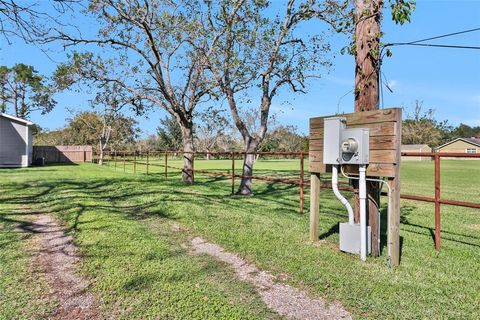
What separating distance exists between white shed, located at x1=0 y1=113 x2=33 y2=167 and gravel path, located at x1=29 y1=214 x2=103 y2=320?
19127 mm

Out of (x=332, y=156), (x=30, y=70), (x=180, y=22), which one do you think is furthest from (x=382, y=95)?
(x=30, y=70)

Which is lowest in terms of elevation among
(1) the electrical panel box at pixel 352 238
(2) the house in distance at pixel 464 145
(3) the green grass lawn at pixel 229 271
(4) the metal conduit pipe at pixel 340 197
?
(3) the green grass lawn at pixel 229 271

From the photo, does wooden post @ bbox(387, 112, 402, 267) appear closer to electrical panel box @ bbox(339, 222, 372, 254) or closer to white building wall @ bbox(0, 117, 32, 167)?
electrical panel box @ bbox(339, 222, 372, 254)

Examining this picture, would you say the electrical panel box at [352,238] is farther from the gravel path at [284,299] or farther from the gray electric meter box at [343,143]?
the gravel path at [284,299]

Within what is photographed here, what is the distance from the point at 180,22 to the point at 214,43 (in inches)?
61.0

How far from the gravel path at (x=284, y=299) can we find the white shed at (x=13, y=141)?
21962mm

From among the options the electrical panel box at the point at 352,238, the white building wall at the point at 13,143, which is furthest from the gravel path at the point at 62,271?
the white building wall at the point at 13,143

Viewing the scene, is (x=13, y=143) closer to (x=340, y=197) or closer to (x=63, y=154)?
(x=63, y=154)

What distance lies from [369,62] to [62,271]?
3938 millimetres

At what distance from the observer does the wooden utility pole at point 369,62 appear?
3.84 meters

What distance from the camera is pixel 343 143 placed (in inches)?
142

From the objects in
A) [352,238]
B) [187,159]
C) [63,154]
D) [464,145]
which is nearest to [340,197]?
[352,238]

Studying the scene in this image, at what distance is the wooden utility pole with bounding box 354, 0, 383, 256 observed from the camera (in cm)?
384

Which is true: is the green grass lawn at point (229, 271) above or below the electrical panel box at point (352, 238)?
below
